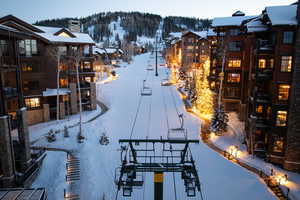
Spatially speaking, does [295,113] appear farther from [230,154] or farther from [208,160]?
[208,160]

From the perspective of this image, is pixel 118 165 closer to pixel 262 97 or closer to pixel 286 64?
pixel 262 97

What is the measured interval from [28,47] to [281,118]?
1185 inches

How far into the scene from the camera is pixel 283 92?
1966 centimetres

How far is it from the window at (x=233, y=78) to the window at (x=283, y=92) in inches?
491

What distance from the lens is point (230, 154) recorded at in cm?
2169

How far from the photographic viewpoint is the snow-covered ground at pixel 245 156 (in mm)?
17609

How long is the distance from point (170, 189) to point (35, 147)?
544 inches

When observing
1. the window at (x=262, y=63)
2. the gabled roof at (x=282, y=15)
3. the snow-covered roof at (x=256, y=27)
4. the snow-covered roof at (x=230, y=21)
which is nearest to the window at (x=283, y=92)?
the window at (x=262, y=63)

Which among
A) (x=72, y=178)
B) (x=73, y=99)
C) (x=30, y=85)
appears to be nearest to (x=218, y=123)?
(x=72, y=178)

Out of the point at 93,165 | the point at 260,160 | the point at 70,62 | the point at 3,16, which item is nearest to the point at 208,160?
the point at 260,160

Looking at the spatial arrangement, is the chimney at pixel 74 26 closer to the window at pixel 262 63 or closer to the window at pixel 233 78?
the window at pixel 233 78

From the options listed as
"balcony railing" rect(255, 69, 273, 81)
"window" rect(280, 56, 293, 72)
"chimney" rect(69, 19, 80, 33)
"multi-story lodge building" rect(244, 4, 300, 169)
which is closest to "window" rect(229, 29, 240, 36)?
"multi-story lodge building" rect(244, 4, 300, 169)

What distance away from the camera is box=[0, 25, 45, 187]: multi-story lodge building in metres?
15.2

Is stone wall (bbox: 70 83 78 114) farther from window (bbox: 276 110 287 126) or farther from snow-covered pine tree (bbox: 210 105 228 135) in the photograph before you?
window (bbox: 276 110 287 126)
